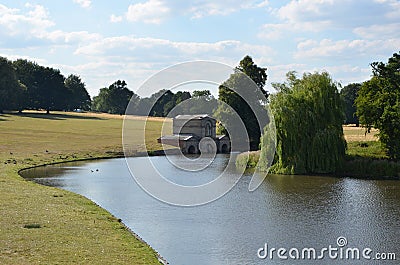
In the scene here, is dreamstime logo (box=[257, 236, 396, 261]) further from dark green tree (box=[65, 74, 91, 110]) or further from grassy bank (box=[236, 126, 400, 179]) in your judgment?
dark green tree (box=[65, 74, 91, 110])

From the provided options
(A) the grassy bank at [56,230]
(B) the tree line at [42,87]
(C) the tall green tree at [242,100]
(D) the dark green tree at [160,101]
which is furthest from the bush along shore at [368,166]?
(D) the dark green tree at [160,101]

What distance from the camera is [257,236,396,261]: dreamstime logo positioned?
64.8 ft

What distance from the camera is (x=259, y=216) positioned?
2766 centimetres

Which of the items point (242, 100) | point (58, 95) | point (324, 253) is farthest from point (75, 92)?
point (324, 253)

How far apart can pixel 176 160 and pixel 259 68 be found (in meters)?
26.6

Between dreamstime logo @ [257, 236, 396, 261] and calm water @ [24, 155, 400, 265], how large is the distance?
0.60 feet

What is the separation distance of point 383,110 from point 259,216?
2583 centimetres

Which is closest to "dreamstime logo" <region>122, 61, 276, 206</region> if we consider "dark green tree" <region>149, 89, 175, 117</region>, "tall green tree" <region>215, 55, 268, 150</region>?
"tall green tree" <region>215, 55, 268, 150</region>

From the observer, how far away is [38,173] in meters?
45.9

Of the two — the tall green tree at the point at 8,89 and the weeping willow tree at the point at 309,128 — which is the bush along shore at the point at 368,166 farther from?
the tall green tree at the point at 8,89

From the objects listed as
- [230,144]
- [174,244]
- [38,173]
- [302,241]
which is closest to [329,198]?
[302,241]

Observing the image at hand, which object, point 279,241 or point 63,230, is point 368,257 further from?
point 63,230

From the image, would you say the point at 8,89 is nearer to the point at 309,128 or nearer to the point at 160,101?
the point at 160,101

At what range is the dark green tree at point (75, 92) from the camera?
142 meters
